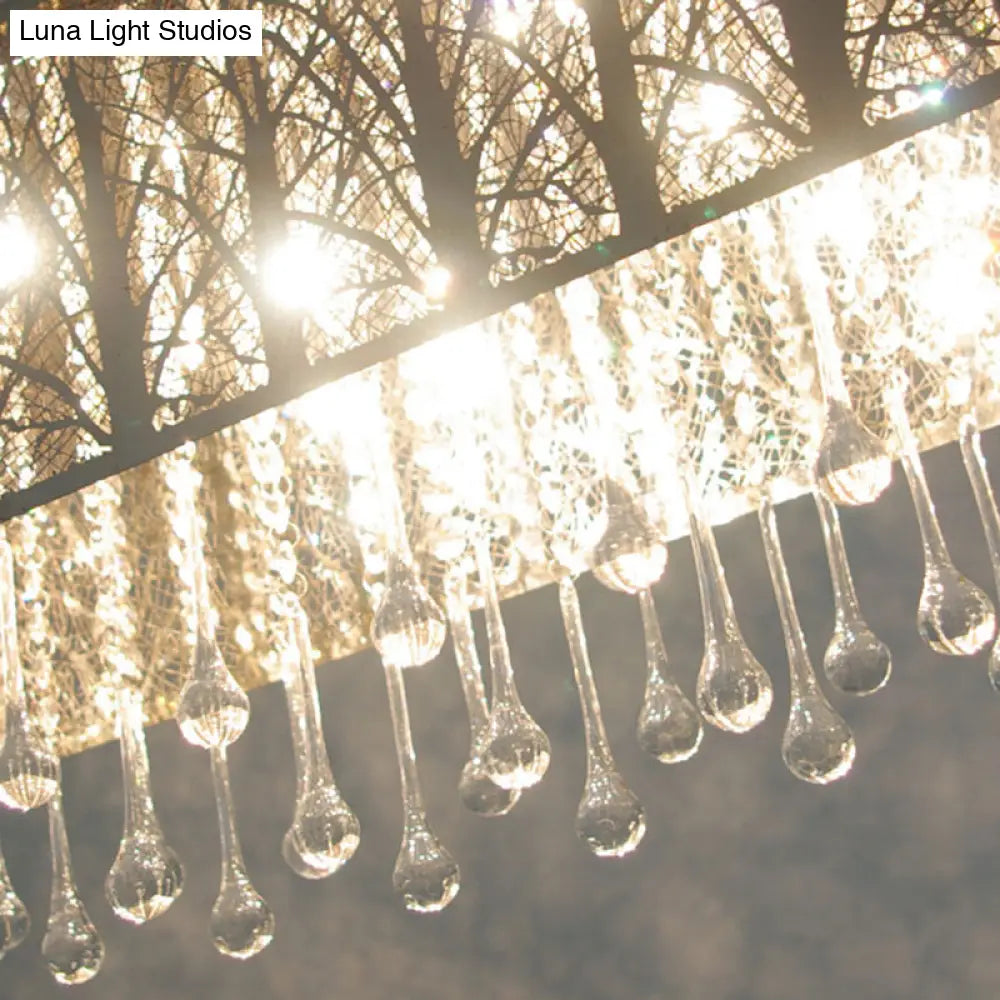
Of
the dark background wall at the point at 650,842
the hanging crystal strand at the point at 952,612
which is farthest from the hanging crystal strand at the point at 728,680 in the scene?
the dark background wall at the point at 650,842

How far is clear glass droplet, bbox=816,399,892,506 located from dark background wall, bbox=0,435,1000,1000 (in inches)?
69.8

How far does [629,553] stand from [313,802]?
56cm

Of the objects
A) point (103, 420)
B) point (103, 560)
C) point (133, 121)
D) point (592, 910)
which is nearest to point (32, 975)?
point (592, 910)

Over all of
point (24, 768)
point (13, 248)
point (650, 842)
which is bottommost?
point (650, 842)

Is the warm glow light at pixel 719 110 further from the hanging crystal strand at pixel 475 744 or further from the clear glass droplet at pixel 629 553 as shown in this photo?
the hanging crystal strand at pixel 475 744

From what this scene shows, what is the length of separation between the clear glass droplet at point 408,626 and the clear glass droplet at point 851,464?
1.18ft

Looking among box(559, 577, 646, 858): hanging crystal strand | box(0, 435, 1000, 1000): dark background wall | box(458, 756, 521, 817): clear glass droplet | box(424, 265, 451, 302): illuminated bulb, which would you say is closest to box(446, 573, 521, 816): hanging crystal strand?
box(458, 756, 521, 817): clear glass droplet

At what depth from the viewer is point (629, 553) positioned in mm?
1360

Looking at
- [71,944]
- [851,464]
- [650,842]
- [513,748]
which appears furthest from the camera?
[650,842]

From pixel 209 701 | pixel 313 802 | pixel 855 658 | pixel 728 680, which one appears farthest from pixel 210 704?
pixel 855 658

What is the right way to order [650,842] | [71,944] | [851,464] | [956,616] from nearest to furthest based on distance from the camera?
1. [851,464]
2. [956,616]
3. [71,944]
4. [650,842]

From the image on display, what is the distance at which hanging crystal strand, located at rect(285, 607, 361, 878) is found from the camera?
67.9 inches

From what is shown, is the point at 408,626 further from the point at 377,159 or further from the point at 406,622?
the point at 377,159

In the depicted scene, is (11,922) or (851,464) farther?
(11,922)
